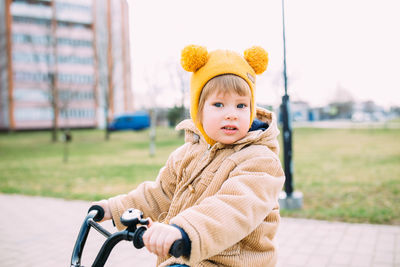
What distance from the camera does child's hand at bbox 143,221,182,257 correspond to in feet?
3.84

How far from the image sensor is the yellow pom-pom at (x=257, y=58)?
174 centimetres

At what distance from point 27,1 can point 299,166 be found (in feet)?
171

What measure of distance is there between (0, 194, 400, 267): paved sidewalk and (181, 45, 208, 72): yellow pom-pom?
8.75 feet

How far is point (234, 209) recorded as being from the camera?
139 cm

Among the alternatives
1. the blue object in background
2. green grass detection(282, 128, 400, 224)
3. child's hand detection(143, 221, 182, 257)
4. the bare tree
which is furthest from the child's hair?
the blue object in background

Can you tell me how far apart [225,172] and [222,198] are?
0.20 metres

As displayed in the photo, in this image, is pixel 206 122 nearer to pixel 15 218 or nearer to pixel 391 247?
pixel 391 247

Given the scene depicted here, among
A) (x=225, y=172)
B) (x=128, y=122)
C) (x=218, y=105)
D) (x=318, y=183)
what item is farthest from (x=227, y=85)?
(x=128, y=122)

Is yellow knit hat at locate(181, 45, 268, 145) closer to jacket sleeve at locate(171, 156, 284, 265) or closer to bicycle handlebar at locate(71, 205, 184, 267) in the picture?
jacket sleeve at locate(171, 156, 284, 265)

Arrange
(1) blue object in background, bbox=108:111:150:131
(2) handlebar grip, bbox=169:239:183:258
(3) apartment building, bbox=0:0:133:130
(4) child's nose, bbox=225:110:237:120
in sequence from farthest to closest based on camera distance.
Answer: (1) blue object in background, bbox=108:111:150:131 < (3) apartment building, bbox=0:0:133:130 < (4) child's nose, bbox=225:110:237:120 < (2) handlebar grip, bbox=169:239:183:258

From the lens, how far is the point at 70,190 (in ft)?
26.4

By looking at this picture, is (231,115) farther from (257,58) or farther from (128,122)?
(128,122)

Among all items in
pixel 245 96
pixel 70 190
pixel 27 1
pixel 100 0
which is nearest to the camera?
pixel 245 96

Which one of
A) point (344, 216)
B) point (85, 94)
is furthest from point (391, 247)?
point (85, 94)
